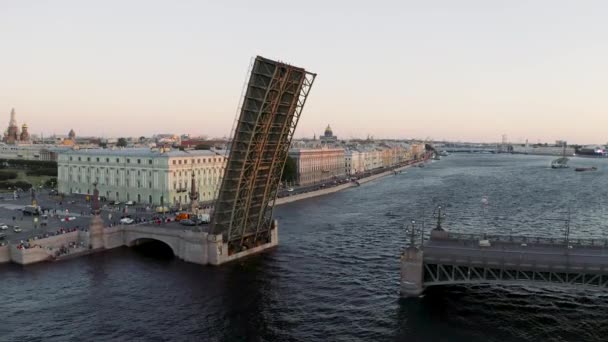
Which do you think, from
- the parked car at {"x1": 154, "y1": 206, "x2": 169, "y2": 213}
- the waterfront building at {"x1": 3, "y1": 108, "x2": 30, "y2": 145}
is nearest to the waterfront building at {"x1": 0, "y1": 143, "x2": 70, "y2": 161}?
the waterfront building at {"x1": 3, "y1": 108, "x2": 30, "y2": 145}

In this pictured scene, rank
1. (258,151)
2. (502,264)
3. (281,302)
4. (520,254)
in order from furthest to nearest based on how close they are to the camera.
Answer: (258,151) < (281,302) < (520,254) < (502,264)

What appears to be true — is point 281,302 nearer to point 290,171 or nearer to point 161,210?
point 161,210

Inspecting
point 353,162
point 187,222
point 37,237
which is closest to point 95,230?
point 37,237

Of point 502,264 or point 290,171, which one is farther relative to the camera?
point 290,171

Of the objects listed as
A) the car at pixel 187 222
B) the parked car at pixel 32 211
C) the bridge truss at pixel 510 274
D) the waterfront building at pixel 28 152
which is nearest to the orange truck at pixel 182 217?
the car at pixel 187 222

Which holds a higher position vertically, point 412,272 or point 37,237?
point 412,272

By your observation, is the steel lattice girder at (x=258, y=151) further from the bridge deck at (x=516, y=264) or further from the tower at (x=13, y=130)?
the tower at (x=13, y=130)

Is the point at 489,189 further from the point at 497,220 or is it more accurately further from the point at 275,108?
the point at 275,108
